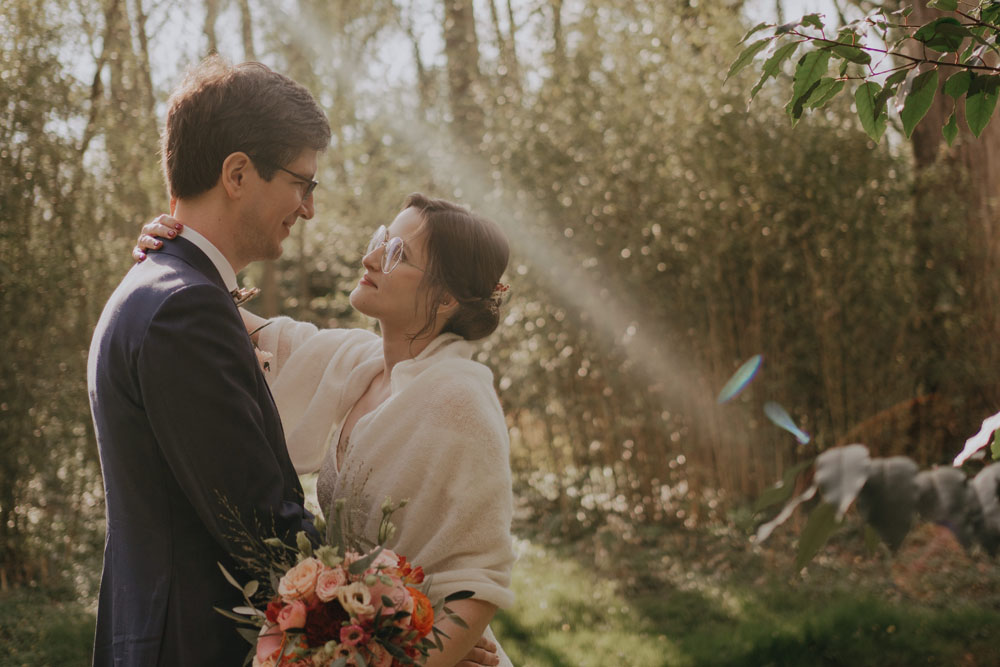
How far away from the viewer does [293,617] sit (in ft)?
4.51

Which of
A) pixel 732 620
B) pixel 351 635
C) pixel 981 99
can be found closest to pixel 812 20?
pixel 981 99

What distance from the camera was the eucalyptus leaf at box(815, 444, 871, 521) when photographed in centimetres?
75

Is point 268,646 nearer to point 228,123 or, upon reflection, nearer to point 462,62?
point 228,123

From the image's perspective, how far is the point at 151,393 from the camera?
1.47 meters

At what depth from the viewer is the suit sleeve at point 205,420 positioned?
1473mm

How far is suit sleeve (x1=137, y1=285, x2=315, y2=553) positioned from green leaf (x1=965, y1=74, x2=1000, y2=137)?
1.27m

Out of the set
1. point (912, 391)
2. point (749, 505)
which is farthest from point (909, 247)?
point (749, 505)

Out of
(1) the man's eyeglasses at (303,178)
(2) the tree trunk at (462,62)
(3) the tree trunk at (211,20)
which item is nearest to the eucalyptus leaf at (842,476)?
(1) the man's eyeglasses at (303,178)

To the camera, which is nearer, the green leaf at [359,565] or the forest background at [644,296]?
the green leaf at [359,565]

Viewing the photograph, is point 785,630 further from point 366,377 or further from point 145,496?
point 145,496

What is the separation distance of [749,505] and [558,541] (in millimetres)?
1430

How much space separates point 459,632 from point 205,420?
25.2 inches

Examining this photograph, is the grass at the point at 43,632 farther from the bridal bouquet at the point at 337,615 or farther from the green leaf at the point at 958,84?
the green leaf at the point at 958,84

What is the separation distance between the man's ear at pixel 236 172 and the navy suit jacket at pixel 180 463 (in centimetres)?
23
